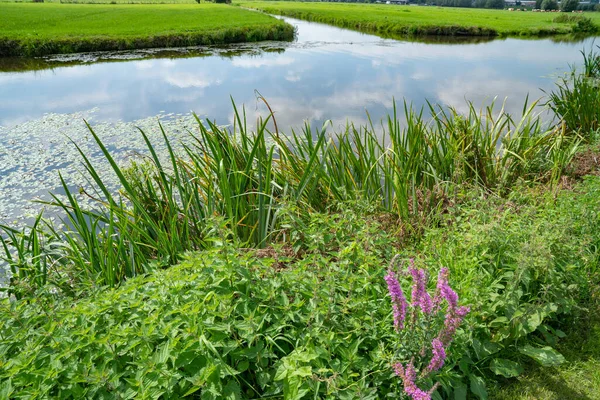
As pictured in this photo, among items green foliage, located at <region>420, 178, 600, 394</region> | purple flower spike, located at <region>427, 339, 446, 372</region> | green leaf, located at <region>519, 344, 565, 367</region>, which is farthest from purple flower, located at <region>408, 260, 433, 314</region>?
green leaf, located at <region>519, 344, 565, 367</region>

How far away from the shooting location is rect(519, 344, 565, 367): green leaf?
2.10m

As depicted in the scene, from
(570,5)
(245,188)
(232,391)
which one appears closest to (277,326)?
(232,391)

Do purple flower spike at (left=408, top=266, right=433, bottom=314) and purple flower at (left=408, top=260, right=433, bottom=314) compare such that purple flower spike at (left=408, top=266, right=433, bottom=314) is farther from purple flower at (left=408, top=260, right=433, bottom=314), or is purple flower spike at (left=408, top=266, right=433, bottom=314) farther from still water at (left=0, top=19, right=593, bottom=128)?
still water at (left=0, top=19, right=593, bottom=128)

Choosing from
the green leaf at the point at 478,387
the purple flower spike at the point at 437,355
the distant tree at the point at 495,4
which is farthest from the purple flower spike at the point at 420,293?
the distant tree at the point at 495,4

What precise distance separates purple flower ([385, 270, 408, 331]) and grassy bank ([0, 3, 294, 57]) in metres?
19.3

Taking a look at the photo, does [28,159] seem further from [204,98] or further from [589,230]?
[589,230]

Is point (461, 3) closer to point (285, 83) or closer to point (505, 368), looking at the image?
point (285, 83)

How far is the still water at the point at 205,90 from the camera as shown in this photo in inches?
292

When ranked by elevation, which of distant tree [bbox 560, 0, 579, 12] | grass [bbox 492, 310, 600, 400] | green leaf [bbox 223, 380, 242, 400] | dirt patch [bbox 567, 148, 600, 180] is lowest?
grass [bbox 492, 310, 600, 400]

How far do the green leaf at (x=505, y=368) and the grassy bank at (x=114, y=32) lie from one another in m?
19.4

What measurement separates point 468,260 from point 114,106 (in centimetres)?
1022

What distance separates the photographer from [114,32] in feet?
64.0

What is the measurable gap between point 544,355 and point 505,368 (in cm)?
23

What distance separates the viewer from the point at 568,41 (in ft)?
82.7
